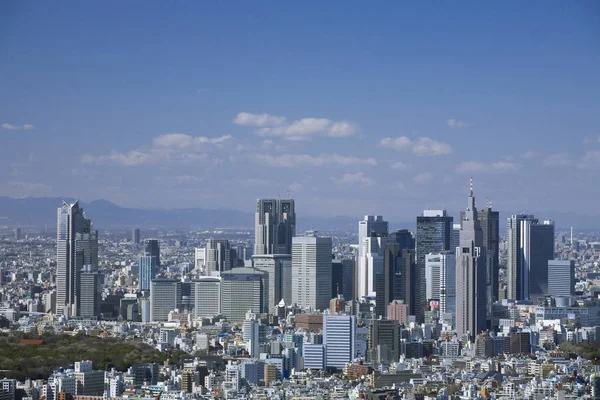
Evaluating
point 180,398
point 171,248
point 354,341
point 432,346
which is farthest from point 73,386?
point 171,248

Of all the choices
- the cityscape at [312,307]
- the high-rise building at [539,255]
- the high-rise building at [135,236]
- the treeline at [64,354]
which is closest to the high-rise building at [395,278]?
the cityscape at [312,307]

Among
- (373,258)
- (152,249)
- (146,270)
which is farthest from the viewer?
(152,249)

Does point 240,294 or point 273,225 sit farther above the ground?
point 273,225

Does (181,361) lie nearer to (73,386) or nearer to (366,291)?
(73,386)

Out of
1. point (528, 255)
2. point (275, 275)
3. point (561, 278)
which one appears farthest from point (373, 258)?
point (561, 278)

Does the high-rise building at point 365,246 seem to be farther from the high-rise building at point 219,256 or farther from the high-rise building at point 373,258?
the high-rise building at point 219,256

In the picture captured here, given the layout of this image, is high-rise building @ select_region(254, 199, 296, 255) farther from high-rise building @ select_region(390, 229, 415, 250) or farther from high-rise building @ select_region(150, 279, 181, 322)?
high-rise building @ select_region(150, 279, 181, 322)

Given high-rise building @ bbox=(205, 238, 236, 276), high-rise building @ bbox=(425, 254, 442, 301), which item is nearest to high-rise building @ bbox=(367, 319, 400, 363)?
high-rise building @ bbox=(425, 254, 442, 301)

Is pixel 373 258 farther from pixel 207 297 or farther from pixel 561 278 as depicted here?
pixel 561 278
